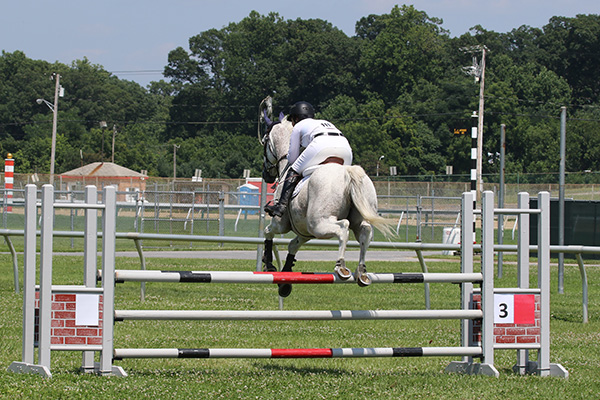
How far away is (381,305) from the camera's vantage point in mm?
13477

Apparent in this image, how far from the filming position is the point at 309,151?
7.80 m

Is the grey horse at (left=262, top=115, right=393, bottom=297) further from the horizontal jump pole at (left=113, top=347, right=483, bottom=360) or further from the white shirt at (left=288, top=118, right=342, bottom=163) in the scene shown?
the horizontal jump pole at (left=113, top=347, right=483, bottom=360)

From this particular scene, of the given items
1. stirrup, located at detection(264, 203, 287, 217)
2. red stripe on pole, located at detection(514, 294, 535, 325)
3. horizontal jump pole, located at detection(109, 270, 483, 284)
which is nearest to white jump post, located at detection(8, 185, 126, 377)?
horizontal jump pole, located at detection(109, 270, 483, 284)

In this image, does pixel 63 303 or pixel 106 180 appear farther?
pixel 106 180

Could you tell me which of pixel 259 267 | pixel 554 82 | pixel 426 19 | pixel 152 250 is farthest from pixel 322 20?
pixel 259 267

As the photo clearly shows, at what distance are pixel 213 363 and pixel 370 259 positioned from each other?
16.3 m

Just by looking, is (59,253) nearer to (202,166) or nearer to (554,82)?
(202,166)

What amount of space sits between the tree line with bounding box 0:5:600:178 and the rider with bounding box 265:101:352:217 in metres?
68.0

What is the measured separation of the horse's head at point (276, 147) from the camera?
857 cm

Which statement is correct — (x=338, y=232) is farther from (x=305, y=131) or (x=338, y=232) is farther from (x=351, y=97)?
(x=351, y=97)

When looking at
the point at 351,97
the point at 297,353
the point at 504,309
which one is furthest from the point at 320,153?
the point at 351,97

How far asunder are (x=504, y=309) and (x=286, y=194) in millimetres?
2287

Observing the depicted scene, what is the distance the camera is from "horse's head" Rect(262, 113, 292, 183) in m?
8.57

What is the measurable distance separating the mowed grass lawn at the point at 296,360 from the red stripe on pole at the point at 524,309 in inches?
20.6
